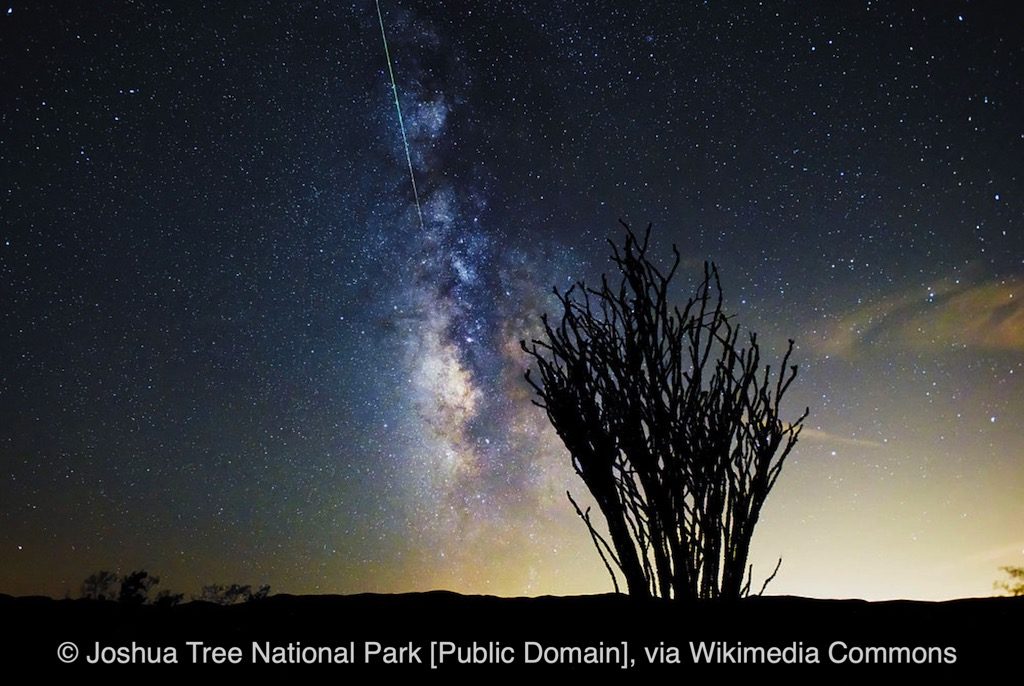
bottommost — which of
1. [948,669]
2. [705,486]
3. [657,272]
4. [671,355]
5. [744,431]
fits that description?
[948,669]

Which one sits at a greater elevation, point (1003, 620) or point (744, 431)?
point (744, 431)

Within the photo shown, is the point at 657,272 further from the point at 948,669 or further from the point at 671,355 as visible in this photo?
the point at 948,669

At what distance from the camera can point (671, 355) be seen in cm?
332

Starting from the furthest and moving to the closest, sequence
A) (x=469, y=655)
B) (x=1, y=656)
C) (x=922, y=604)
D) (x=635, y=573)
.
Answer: (x=635, y=573), (x=922, y=604), (x=469, y=655), (x=1, y=656)

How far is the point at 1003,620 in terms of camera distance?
6.14 feet

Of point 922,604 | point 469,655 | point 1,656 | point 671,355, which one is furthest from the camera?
point 671,355

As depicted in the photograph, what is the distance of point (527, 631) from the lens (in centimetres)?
187

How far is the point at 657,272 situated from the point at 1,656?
123 inches

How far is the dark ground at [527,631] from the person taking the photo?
176cm

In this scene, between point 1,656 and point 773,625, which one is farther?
point 773,625

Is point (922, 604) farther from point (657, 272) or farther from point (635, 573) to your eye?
point (657, 272)

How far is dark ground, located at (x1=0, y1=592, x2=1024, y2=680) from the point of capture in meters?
1.76

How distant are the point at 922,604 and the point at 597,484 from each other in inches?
59.6

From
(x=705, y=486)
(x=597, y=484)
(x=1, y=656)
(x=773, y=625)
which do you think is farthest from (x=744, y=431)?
A: (x=1, y=656)
